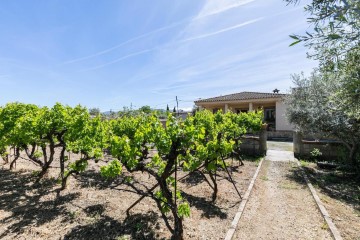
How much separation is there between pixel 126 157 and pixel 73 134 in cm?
338

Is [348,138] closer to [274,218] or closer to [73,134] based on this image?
[274,218]

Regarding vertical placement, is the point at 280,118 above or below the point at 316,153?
above

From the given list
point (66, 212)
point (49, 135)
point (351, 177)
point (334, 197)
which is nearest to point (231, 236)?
point (66, 212)

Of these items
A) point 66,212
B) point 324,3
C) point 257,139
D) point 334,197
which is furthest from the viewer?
point 257,139

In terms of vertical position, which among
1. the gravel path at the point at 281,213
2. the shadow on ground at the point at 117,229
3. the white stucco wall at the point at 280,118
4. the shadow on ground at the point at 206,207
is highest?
the white stucco wall at the point at 280,118

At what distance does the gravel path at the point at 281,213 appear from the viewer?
4.96m

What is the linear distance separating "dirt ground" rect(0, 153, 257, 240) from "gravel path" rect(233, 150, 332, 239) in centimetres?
52

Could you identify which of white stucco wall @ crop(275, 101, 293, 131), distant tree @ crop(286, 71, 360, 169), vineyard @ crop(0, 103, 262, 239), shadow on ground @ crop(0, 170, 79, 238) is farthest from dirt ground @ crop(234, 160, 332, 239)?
white stucco wall @ crop(275, 101, 293, 131)

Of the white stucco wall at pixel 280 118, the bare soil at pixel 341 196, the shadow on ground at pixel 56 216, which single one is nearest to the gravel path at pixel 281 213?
the bare soil at pixel 341 196

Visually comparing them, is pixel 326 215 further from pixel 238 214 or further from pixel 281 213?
pixel 238 214

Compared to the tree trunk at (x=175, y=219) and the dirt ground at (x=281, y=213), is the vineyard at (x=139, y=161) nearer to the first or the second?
the tree trunk at (x=175, y=219)

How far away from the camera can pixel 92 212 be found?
18.3 feet

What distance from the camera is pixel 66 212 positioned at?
5531mm

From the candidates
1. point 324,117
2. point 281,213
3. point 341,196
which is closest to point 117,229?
point 281,213
